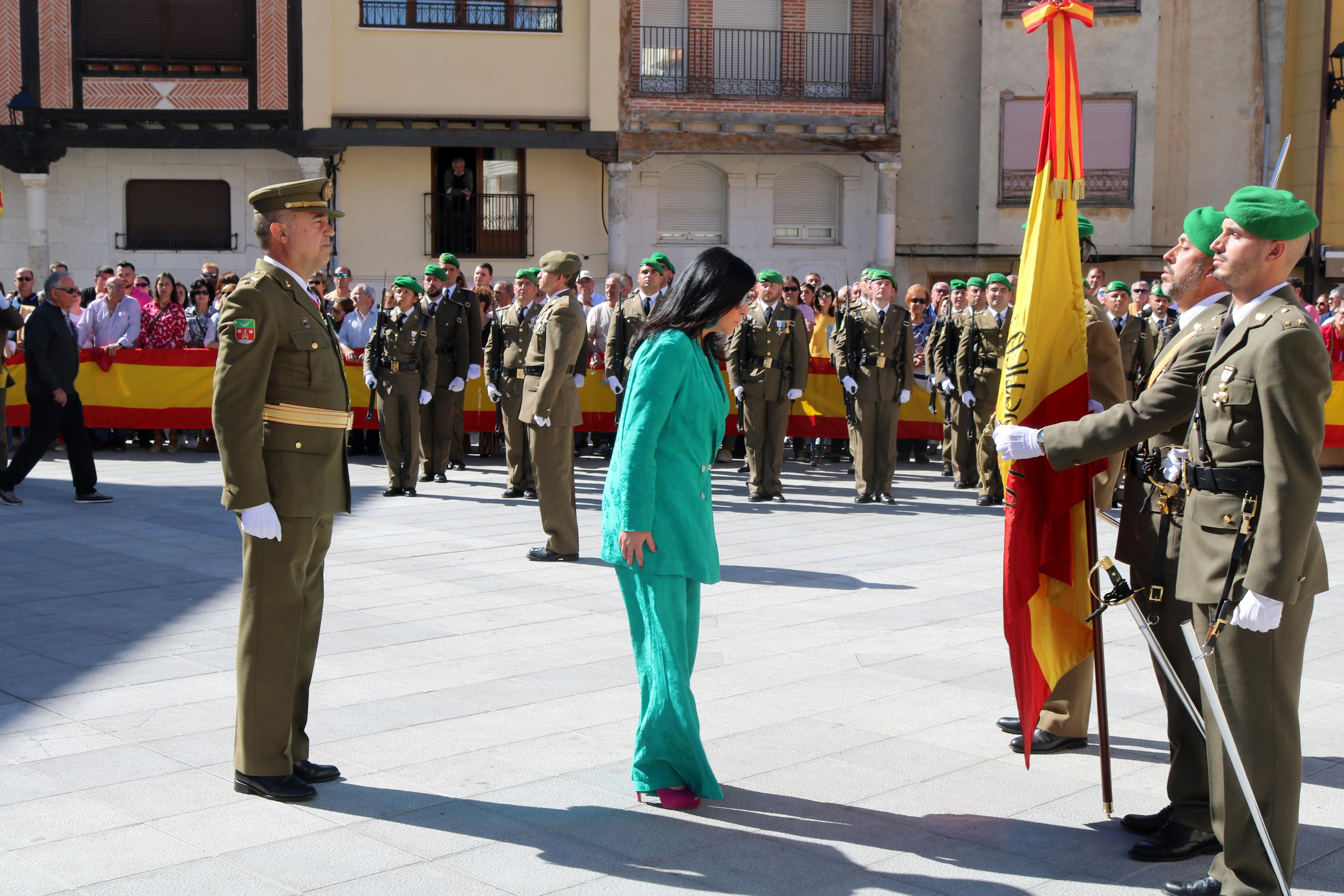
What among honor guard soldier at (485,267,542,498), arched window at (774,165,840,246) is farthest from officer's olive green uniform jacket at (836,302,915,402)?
arched window at (774,165,840,246)

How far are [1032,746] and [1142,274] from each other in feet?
75.4

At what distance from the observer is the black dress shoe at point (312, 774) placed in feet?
16.0

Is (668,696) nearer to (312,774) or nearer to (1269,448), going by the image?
(312,774)

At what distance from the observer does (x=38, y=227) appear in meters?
24.4

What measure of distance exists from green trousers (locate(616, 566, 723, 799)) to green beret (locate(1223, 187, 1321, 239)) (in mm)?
2070

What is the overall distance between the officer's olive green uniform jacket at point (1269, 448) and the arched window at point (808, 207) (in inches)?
896

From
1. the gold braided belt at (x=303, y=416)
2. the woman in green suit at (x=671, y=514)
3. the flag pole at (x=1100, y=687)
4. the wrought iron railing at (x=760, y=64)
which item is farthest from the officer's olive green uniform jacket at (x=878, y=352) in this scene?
the wrought iron railing at (x=760, y=64)

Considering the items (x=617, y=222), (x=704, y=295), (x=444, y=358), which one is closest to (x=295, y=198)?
(x=704, y=295)

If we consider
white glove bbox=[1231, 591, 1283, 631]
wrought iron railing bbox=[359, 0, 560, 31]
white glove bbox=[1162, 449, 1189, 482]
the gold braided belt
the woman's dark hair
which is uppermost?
wrought iron railing bbox=[359, 0, 560, 31]

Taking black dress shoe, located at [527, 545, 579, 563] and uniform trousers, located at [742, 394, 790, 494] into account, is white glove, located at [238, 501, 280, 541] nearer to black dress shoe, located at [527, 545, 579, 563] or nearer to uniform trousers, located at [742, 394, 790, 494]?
black dress shoe, located at [527, 545, 579, 563]

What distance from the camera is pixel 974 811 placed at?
4.68 meters

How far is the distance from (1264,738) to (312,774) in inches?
123

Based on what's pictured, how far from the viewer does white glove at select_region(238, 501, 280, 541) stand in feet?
15.1

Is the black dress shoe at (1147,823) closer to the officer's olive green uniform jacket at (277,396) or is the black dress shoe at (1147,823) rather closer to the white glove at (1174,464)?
the white glove at (1174,464)
